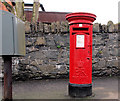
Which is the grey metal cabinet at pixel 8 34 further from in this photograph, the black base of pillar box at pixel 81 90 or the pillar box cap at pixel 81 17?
the black base of pillar box at pixel 81 90

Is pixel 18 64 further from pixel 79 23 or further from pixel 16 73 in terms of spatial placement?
pixel 79 23

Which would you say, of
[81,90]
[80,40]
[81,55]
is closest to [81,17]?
[80,40]

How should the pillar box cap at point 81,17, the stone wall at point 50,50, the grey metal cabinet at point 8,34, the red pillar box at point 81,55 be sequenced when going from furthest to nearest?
the stone wall at point 50,50
the red pillar box at point 81,55
the pillar box cap at point 81,17
the grey metal cabinet at point 8,34

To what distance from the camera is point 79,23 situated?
3.42 metres

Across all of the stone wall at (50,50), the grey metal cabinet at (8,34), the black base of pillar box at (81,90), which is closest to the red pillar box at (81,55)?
the black base of pillar box at (81,90)

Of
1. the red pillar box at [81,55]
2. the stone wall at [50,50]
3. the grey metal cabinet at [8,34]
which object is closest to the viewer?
the grey metal cabinet at [8,34]

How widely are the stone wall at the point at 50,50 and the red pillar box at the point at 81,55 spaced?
1764mm

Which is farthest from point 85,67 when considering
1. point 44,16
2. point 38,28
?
point 44,16

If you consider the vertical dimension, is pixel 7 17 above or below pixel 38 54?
above

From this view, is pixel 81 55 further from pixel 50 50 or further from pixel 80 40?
pixel 50 50

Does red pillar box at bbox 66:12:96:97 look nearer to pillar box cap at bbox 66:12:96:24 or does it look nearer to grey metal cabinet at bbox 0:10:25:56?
pillar box cap at bbox 66:12:96:24

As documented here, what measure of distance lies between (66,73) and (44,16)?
5.92 metres

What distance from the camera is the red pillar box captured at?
3.45m

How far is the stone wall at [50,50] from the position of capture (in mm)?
5246
